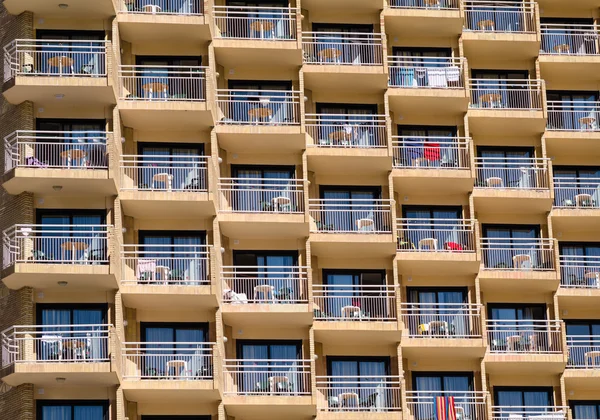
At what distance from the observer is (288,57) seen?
294 feet

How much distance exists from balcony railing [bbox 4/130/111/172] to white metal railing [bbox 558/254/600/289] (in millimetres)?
19518

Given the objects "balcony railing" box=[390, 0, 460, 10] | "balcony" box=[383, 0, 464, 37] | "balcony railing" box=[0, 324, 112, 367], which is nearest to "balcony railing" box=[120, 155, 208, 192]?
"balcony railing" box=[0, 324, 112, 367]

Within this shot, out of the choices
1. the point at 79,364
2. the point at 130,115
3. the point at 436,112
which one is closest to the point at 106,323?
the point at 79,364

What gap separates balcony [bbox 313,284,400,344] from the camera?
86.0 m

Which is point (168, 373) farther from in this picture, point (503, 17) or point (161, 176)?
point (503, 17)

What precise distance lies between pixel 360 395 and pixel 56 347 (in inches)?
478

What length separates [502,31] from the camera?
92.4 meters

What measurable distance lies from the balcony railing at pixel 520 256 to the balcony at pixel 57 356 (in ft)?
55.0

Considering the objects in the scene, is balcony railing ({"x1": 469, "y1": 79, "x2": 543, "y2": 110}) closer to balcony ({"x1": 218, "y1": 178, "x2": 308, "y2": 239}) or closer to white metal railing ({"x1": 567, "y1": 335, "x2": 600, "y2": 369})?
balcony ({"x1": 218, "y1": 178, "x2": 308, "y2": 239})

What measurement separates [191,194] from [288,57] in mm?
7762

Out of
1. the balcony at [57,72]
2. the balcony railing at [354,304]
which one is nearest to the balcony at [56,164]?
the balcony at [57,72]

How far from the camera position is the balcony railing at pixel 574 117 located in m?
92.6

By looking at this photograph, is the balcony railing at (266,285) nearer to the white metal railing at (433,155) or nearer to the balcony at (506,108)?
the white metal railing at (433,155)

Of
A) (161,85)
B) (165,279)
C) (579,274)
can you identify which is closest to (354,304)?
(165,279)
